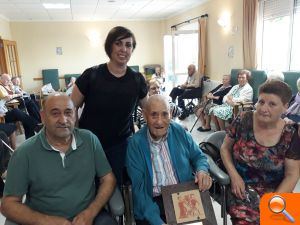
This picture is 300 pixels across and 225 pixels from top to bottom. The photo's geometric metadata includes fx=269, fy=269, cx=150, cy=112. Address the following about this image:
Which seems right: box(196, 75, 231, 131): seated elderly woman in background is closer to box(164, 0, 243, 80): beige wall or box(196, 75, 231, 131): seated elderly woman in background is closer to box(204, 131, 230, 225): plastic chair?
box(164, 0, 243, 80): beige wall

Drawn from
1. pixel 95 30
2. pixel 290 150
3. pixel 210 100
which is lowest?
pixel 210 100

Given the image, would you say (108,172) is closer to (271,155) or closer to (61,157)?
(61,157)

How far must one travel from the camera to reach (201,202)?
1.37m

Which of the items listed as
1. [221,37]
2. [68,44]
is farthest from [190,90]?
[68,44]

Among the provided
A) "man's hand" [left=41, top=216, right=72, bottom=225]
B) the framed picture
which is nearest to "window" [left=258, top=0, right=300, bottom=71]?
the framed picture

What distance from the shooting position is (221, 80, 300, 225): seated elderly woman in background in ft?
4.73

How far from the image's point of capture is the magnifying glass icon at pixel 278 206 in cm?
86

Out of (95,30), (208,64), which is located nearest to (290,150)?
(208,64)

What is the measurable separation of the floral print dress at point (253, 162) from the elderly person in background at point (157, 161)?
237 millimetres

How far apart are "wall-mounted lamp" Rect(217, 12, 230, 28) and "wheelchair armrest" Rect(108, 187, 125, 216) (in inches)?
190

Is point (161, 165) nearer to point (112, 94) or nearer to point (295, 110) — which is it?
point (112, 94)

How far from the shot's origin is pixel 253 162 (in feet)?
4.96

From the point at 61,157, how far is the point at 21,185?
8.8 inches

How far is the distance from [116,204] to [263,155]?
2.73ft
